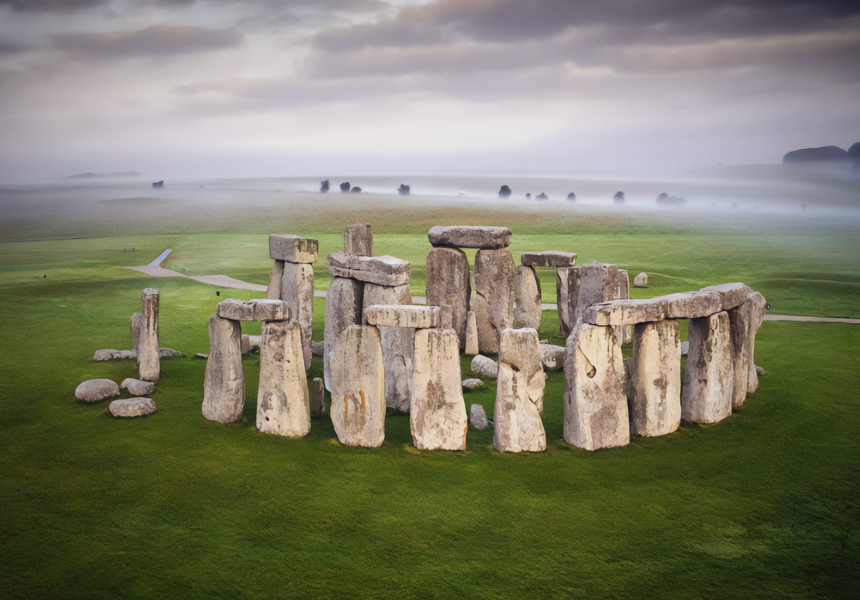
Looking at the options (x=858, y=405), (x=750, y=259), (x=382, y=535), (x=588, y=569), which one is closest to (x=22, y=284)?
(x=382, y=535)

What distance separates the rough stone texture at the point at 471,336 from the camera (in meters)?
14.1

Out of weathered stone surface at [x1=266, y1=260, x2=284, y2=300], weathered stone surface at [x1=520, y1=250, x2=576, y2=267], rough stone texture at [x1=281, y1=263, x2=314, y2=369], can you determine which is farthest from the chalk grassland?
weathered stone surface at [x1=520, y1=250, x2=576, y2=267]

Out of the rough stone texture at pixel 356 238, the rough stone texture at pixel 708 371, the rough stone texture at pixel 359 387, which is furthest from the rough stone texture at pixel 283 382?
the rough stone texture at pixel 708 371

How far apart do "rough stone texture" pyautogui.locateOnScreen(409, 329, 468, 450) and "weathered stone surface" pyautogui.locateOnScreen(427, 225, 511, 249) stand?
5.48 meters

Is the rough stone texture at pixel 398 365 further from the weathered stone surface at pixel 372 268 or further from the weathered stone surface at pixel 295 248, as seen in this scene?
the weathered stone surface at pixel 295 248

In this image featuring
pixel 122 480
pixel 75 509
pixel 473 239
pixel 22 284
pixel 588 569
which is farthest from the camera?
pixel 22 284

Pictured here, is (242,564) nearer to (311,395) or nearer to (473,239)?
(311,395)

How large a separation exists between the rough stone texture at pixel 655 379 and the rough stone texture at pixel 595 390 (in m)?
0.45

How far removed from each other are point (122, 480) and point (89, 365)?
5025 mm

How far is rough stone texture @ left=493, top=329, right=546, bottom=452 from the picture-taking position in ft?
28.3

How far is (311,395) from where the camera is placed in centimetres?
1026

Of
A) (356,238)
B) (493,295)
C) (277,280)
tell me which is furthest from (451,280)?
(277,280)

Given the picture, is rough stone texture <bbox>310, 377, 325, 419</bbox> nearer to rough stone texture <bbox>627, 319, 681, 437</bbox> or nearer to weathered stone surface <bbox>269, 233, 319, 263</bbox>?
weathered stone surface <bbox>269, 233, 319, 263</bbox>

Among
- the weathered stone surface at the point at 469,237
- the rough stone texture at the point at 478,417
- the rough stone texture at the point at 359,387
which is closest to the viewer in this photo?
the rough stone texture at the point at 359,387
